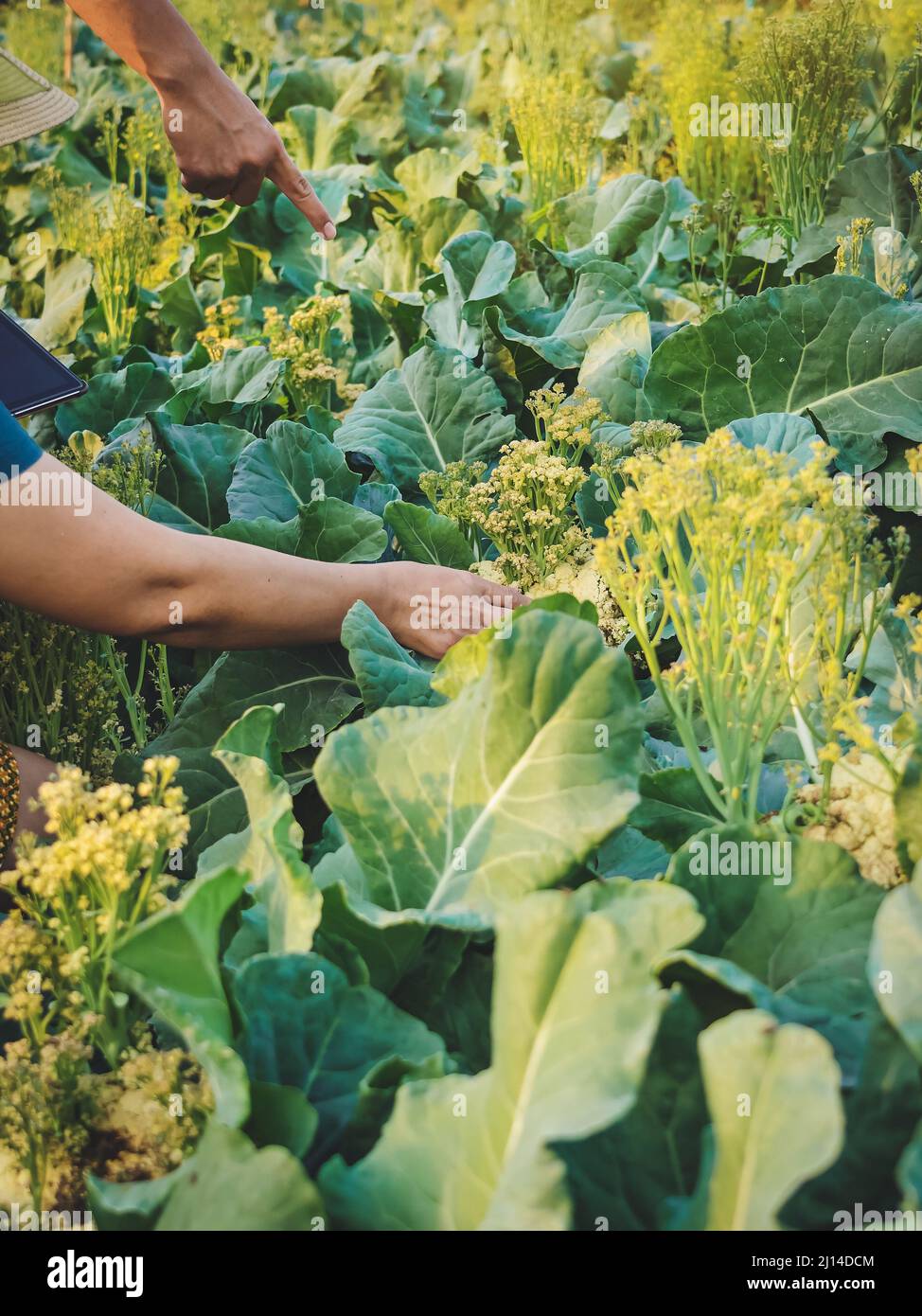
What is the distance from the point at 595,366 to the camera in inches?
98.5

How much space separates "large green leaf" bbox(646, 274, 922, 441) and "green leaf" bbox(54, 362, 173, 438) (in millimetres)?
1153

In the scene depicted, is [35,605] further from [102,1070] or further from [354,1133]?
[354,1133]

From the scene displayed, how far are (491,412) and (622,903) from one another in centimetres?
150

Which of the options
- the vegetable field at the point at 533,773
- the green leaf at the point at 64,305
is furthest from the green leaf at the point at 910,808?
the green leaf at the point at 64,305

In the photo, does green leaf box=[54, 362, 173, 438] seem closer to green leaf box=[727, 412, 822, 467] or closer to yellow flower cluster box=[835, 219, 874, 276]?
green leaf box=[727, 412, 822, 467]

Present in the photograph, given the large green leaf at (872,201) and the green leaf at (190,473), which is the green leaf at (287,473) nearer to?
the green leaf at (190,473)

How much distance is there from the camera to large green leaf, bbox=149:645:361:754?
1.99m

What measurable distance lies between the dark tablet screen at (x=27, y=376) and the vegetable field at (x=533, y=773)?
0.14 m

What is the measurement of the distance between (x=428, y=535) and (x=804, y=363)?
78 centimetres

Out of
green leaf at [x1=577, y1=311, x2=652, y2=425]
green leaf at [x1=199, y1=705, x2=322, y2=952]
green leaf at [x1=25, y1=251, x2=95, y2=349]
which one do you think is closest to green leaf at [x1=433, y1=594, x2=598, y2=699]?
green leaf at [x1=199, y1=705, x2=322, y2=952]

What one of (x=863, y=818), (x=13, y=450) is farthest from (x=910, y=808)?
(x=13, y=450)

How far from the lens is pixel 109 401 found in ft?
8.96

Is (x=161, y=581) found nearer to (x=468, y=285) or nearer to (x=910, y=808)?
(x=910, y=808)
